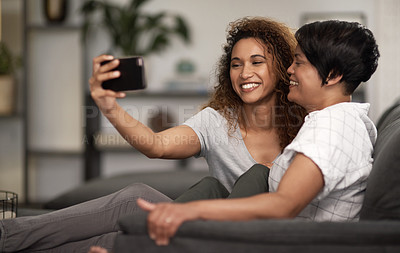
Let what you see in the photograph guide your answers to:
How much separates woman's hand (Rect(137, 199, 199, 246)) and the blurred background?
2.99 m

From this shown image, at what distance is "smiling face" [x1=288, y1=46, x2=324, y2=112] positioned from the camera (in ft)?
4.47

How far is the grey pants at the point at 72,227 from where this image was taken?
141cm

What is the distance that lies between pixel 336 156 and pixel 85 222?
2.76 feet

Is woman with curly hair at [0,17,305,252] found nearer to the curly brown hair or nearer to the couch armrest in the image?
the curly brown hair

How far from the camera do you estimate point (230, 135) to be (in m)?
1.86

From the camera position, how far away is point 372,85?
4012mm

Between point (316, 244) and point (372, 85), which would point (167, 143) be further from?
point (372, 85)

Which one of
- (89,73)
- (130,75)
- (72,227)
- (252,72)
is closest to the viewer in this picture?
(130,75)

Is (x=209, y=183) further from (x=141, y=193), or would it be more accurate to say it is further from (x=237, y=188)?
(x=141, y=193)

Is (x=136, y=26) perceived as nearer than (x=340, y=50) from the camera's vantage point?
No

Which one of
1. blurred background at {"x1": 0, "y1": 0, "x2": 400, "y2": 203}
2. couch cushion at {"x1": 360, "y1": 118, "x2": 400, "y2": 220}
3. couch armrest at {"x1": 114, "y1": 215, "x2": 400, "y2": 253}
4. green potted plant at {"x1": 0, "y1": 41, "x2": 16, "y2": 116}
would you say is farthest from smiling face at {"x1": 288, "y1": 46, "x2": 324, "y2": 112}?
green potted plant at {"x1": 0, "y1": 41, "x2": 16, "y2": 116}

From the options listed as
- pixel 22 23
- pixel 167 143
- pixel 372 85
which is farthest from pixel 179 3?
pixel 167 143

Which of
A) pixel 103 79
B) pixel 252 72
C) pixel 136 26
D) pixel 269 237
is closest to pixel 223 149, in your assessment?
pixel 252 72

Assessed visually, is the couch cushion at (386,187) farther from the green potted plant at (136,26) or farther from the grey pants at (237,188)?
the green potted plant at (136,26)
